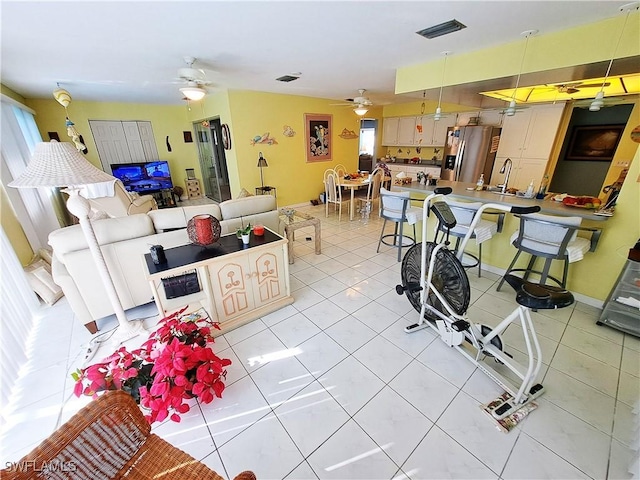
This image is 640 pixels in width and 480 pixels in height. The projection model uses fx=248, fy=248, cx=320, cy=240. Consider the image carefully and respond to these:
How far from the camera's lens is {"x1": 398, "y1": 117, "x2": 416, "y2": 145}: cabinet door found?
6.52 m

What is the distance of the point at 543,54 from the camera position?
232 cm

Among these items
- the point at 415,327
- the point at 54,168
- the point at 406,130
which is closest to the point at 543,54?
the point at 415,327

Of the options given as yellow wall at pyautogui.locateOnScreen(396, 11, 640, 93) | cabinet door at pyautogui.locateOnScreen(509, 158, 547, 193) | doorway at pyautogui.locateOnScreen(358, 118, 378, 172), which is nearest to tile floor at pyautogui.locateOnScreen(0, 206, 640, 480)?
yellow wall at pyautogui.locateOnScreen(396, 11, 640, 93)

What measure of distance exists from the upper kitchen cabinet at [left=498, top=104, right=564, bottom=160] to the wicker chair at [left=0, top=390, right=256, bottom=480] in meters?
5.88

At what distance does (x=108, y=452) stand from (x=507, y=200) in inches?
137

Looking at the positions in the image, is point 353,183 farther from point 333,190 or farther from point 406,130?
point 406,130

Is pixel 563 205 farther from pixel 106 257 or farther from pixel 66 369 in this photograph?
pixel 66 369

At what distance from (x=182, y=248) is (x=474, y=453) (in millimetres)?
2400

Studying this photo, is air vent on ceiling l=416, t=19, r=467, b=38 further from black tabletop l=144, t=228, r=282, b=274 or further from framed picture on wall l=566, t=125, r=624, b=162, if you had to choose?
framed picture on wall l=566, t=125, r=624, b=162

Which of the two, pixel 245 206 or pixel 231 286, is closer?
pixel 231 286

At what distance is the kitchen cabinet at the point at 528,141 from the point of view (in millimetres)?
4332

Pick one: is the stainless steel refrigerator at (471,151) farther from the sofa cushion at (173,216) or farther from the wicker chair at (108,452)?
the wicker chair at (108,452)

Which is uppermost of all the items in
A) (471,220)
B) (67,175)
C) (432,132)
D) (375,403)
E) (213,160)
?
(432,132)

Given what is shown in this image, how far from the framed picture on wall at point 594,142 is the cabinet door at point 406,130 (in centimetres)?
311
